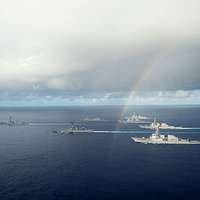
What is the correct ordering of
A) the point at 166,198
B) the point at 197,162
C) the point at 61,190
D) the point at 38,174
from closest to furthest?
the point at 166,198 < the point at 61,190 < the point at 38,174 < the point at 197,162

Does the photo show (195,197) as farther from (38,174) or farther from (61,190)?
(38,174)

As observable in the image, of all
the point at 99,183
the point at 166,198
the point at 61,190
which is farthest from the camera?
the point at 99,183

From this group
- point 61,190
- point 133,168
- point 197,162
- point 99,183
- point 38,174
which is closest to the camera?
point 61,190

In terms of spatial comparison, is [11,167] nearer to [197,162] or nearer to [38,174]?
[38,174]


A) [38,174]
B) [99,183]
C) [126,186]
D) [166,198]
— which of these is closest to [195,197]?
[166,198]

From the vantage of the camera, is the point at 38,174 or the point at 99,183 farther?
the point at 38,174

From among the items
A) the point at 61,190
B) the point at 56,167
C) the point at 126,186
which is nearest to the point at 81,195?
the point at 61,190

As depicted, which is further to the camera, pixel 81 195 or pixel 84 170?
pixel 84 170

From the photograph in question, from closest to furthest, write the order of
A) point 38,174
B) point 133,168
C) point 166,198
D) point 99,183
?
point 166,198 → point 99,183 → point 38,174 → point 133,168
